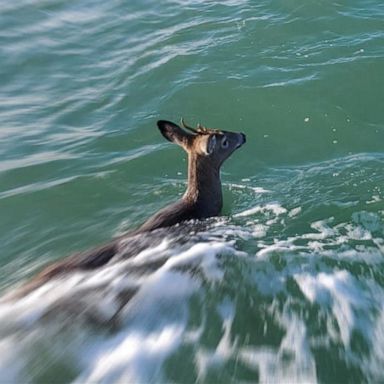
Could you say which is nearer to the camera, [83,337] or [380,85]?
[83,337]

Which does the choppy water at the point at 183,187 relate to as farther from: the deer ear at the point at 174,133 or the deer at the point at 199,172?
the deer ear at the point at 174,133

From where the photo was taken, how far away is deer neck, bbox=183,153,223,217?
672 cm

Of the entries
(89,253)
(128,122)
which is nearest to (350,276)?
(89,253)

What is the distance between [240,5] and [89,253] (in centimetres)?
730

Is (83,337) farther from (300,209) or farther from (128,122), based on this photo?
(128,122)

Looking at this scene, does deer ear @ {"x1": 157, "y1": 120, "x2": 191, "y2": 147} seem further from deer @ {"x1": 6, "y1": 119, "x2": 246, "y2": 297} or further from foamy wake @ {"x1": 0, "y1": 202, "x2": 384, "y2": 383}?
foamy wake @ {"x1": 0, "y1": 202, "x2": 384, "y2": 383}

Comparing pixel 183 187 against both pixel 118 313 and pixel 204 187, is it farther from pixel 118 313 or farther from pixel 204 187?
pixel 118 313

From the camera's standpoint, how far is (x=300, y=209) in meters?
6.48

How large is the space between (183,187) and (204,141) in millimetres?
903

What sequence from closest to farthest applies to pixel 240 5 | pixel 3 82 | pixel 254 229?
pixel 254 229
pixel 3 82
pixel 240 5

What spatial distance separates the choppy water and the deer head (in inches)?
19.7

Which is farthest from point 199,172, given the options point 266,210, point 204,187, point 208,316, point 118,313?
point 118,313

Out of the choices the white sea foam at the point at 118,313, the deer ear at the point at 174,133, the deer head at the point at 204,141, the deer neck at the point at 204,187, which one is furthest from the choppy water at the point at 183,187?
the deer ear at the point at 174,133

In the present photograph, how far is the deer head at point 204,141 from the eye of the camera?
655cm
